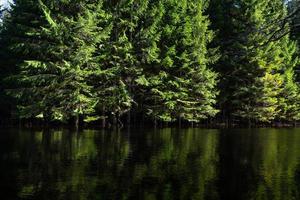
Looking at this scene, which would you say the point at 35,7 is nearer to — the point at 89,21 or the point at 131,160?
the point at 89,21

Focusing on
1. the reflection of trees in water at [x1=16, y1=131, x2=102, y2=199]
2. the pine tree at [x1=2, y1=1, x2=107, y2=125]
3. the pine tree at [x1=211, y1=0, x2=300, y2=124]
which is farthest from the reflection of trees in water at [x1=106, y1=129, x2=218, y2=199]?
the pine tree at [x1=211, y1=0, x2=300, y2=124]

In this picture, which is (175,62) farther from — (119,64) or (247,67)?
(247,67)

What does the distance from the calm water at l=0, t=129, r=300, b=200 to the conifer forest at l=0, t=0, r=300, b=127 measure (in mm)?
14386

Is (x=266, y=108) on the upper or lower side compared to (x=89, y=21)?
lower

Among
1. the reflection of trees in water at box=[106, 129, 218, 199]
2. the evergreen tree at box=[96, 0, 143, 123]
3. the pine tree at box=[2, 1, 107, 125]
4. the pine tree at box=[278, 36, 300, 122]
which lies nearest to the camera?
the reflection of trees in water at box=[106, 129, 218, 199]

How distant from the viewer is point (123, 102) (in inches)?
1655

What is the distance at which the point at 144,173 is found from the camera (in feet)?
51.1

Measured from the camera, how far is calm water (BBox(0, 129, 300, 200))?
40.7ft

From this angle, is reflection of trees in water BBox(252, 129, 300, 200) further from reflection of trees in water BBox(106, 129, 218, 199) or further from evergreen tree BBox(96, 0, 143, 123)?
evergreen tree BBox(96, 0, 143, 123)

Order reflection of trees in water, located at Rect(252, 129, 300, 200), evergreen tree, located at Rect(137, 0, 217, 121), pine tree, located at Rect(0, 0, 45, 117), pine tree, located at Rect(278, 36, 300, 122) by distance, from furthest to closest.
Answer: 1. pine tree, located at Rect(278, 36, 300, 122)
2. evergreen tree, located at Rect(137, 0, 217, 121)
3. pine tree, located at Rect(0, 0, 45, 117)
4. reflection of trees in water, located at Rect(252, 129, 300, 200)

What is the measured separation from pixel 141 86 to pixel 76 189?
3474 centimetres

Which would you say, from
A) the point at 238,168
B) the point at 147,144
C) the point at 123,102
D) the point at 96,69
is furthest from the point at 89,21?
the point at 238,168

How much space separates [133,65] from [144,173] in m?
28.6

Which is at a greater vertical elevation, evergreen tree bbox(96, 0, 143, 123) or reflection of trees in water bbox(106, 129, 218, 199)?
evergreen tree bbox(96, 0, 143, 123)
